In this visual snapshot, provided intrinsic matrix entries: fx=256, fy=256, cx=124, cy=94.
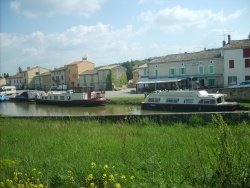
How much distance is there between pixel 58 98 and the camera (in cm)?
3644

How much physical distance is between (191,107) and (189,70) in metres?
18.2

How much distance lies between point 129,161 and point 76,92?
2979 centimetres

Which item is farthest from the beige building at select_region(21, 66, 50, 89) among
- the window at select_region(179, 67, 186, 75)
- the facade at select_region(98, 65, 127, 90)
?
the window at select_region(179, 67, 186, 75)

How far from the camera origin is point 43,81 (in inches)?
2931

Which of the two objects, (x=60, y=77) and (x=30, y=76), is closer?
(x=60, y=77)

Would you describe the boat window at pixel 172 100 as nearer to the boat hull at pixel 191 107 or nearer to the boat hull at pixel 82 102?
the boat hull at pixel 191 107

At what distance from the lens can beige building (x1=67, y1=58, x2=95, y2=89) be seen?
204 ft

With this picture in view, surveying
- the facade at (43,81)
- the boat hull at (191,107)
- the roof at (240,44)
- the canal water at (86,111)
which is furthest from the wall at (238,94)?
the facade at (43,81)

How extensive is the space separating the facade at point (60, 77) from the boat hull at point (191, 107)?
43.9m

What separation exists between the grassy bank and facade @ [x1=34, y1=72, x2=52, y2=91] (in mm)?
65890

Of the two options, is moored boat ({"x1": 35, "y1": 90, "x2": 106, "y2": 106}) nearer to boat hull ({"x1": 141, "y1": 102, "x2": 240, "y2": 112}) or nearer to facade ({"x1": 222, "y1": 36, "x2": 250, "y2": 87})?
boat hull ({"x1": 141, "y1": 102, "x2": 240, "y2": 112})

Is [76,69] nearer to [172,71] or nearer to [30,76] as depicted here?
[30,76]

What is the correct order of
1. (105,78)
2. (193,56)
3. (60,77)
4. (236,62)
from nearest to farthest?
(236,62) < (193,56) < (105,78) < (60,77)

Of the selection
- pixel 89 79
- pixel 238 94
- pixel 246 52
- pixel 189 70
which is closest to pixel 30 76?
pixel 89 79
